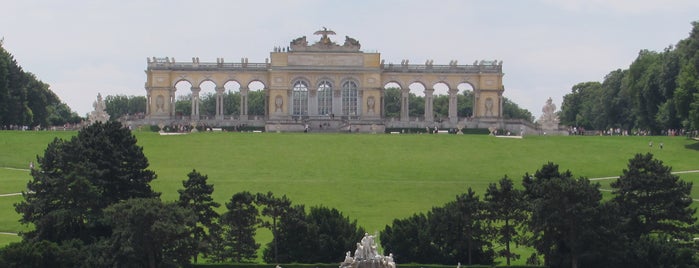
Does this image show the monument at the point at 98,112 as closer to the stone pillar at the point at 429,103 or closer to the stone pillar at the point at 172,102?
the stone pillar at the point at 172,102

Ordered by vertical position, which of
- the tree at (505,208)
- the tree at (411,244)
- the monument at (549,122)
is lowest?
the tree at (411,244)

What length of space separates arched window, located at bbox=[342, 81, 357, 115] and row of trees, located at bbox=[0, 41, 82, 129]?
1030 inches

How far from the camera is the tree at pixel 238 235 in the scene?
4491cm

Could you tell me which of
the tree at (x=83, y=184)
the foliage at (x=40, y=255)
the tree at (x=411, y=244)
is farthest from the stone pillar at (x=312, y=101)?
the foliage at (x=40, y=255)

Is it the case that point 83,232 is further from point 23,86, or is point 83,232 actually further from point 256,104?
point 256,104

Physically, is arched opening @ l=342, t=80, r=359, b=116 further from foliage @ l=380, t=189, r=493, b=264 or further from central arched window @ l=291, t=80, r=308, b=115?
foliage @ l=380, t=189, r=493, b=264

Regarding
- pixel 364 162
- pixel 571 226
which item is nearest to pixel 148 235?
pixel 571 226

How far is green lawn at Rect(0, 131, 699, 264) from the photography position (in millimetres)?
55625

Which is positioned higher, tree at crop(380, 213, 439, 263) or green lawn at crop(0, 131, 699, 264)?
green lawn at crop(0, 131, 699, 264)

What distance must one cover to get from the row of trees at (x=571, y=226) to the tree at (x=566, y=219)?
0.12 ft

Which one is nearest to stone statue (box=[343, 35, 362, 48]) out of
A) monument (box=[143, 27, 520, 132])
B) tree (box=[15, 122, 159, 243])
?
monument (box=[143, 27, 520, 132])

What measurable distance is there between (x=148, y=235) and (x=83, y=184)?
4151 millimetres

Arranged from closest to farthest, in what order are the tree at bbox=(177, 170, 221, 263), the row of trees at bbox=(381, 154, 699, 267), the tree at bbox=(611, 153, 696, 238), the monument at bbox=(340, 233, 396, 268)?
the monument at bbox=(340, 233, 396, 268) < the row of trees at bbox=(381, 154, 699, 267) < the tree at bbox=(611, 153, 696, 238) < the tree at bbox=(177, 170, 221, 263)

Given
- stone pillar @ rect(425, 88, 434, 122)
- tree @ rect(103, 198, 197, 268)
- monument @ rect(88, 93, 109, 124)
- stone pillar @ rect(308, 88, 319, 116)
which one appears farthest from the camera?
stone pillar @ rect(425, 88, 434, 122)
